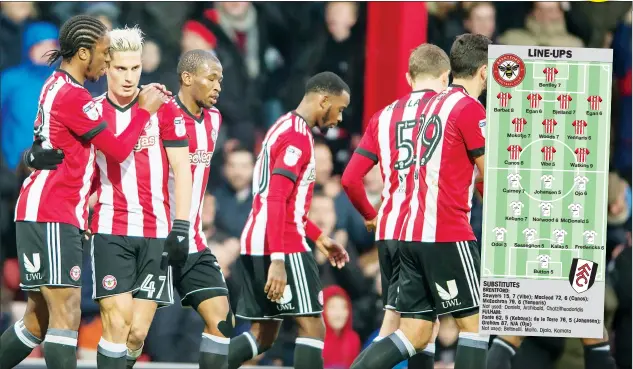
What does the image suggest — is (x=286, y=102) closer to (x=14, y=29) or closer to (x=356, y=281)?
(x=356, y=281)

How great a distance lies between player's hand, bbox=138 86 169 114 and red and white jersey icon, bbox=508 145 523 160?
1867mm

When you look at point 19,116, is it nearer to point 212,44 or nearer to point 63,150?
point 212,44

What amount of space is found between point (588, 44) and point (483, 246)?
10.2ft

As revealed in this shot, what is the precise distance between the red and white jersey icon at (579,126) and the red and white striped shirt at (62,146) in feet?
7.97

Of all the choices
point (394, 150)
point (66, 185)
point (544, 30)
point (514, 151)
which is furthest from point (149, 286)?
point (544, 30)

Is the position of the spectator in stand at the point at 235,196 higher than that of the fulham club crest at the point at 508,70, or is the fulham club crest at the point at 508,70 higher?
the fulham club crest at the point at 508,70

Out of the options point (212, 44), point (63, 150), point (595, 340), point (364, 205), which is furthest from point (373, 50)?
point (63, 150)

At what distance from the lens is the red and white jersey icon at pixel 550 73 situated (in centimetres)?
582

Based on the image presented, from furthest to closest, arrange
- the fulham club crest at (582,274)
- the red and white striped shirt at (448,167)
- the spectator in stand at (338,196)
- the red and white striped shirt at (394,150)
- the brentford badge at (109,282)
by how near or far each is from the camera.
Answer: the spectator in stand at (338,196) < the red and white striped shirt at (394,150) < the brentford badge at (109,282) < the red and white striped shirt at (448,167) < the fulham club crest at (582,274)

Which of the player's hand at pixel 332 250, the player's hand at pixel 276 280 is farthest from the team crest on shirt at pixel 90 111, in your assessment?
the player's hand at pixel 332 250

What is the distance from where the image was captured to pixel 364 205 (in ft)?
22.7

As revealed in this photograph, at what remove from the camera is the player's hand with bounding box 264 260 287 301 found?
6617 millimetres

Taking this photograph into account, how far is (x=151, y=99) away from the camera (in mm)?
6156

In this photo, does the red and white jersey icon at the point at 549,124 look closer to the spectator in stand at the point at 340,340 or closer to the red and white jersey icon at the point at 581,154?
the red and white jersey icon at the point at 581,154
